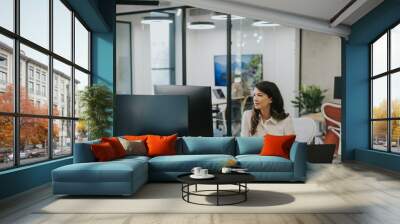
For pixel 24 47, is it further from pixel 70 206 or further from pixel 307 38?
pixel 307 38

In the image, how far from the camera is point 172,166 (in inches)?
260

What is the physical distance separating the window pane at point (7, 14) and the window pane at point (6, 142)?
3.71ft

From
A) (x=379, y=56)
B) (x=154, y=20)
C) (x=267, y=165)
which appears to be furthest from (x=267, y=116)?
(x=154, y=20)

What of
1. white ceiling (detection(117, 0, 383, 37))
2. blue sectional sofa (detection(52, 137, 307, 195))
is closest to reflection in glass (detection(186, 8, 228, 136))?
white ceiling (detection(117, 0, 383, 37))

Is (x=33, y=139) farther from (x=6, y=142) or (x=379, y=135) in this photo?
(x=379, y=135)

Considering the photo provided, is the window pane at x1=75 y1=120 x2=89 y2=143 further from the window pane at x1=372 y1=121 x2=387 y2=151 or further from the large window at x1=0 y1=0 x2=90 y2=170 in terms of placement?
the window pane at x1=372 y1=121 x2=387 y2=151

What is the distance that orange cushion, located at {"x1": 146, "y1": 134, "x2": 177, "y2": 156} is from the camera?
7281 mm

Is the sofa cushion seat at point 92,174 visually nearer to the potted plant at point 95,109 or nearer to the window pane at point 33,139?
the window pane at point 33,139

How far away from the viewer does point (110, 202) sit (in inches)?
201

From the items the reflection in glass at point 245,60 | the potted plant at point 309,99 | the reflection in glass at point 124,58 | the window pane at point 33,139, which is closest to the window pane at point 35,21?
the window pane at point 33,139

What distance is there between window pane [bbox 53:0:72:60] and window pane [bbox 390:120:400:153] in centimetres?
642

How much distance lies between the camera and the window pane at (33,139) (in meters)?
6.03

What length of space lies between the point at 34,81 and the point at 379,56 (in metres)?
7.39

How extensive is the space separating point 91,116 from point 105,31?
233 centimetres
